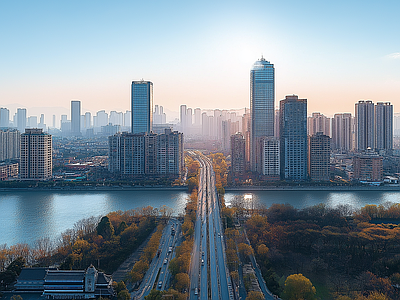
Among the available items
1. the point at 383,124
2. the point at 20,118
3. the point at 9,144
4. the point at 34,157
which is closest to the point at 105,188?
the point at 34,157

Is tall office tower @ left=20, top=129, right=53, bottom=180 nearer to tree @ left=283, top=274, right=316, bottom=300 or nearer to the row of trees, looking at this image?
the row of trees

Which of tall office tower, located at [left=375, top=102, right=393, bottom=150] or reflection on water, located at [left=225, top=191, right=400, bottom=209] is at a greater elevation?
tall office tower, located at [left=375, top=102, right=393, bottom=150]

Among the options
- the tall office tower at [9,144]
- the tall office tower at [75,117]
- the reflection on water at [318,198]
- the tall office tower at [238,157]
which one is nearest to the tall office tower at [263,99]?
the tall office tower at [238,157]

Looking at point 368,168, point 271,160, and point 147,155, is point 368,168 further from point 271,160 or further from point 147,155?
point 147,155

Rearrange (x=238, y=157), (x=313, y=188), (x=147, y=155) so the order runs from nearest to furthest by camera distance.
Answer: (x=313, y=188)
(x=147, y=155)
(x=238, y=157)

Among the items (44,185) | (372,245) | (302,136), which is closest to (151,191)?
(44,185)

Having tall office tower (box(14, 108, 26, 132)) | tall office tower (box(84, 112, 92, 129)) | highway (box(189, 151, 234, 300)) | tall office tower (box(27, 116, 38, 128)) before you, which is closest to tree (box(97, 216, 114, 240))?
highway (box(189, 151, 234, 300))

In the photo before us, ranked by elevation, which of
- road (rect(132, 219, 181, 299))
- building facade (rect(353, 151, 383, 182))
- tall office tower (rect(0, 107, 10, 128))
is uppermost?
tall office tower (rect(0, 107, 10, 128))
